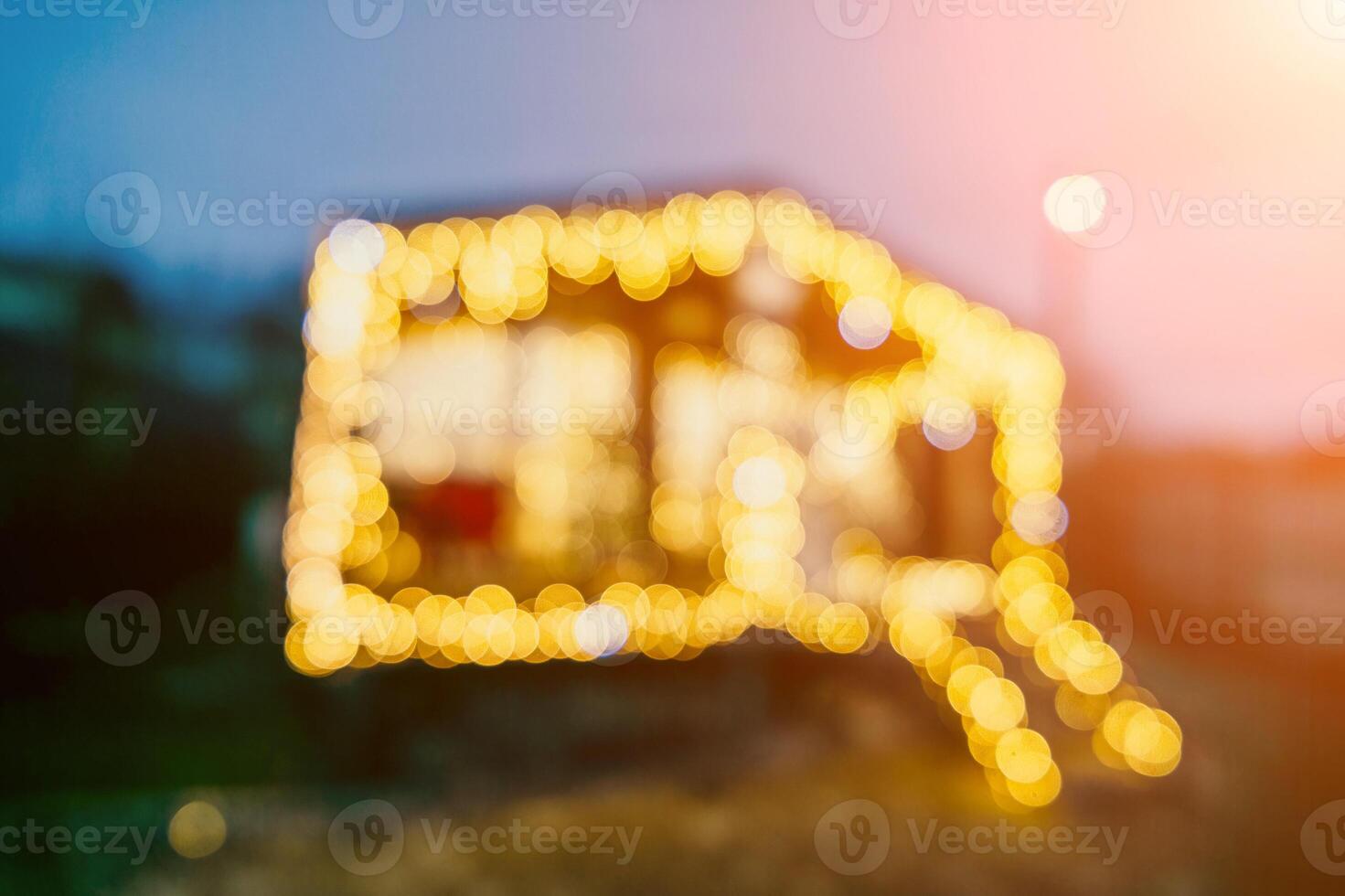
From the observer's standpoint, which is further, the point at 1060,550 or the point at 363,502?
the point at 1060,550

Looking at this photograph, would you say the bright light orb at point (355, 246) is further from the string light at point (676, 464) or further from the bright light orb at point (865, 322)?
the bright light orb at point (865, 322)

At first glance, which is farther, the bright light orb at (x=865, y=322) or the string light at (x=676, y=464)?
the bright light orb at (x=865, y=322)

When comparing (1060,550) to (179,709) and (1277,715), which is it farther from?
(179,709)

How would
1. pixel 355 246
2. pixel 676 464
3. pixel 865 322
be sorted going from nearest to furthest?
1. pixel 355 246
2. pixel 676 464
3. pixel 865 322

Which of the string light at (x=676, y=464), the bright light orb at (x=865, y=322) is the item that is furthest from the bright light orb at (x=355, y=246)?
the bright light orb at (x=865, y=322)

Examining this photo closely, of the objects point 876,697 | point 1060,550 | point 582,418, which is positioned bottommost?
point 876,697

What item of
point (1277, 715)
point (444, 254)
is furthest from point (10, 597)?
point (1277, 715)

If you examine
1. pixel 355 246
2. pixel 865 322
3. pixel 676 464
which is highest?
pixel 355 246

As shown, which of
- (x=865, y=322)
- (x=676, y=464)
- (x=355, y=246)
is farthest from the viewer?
(x=865, y=322)

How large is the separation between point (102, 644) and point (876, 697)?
2624 millimetres

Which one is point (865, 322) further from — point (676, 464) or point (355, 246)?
point (355, 246)

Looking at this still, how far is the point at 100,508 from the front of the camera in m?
3.65

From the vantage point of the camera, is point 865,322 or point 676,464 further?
point 865,322

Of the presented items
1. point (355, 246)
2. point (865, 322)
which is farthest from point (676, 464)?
point (355, 246)
